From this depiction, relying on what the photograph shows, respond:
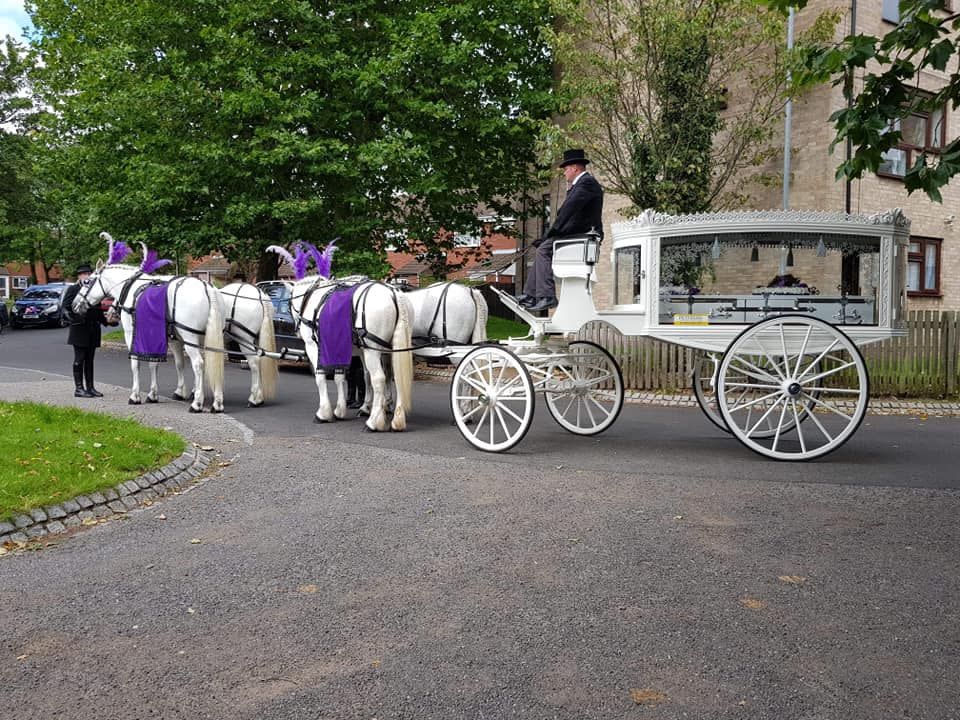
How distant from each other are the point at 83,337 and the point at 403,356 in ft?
20.6

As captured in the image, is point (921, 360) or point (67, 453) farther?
point (921, 360)

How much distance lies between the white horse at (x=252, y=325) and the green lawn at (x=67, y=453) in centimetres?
282

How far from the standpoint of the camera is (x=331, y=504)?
6.50 metres

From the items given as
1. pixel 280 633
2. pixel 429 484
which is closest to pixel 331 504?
pixel 429 484

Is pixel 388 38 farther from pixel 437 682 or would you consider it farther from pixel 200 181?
pixel 437 682

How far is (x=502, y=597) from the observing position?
4.48 m

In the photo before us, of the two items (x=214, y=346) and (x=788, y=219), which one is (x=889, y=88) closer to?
(x=788, y=219)

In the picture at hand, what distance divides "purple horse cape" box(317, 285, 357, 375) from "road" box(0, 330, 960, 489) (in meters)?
0.88

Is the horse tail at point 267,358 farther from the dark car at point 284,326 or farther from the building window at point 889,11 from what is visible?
the building window at point 889,11

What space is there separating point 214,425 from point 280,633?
6726mm

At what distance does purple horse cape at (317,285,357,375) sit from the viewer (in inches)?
390

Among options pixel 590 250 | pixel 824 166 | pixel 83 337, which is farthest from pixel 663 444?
pixel 824 166

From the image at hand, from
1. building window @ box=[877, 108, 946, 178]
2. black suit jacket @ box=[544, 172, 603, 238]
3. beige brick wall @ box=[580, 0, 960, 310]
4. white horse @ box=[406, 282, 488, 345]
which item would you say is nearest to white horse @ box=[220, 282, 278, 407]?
white horse @ box=[406, 282, 488, 345]

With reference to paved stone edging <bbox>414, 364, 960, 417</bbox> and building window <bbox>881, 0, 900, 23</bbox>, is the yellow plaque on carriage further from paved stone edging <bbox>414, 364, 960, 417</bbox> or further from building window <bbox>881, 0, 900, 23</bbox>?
building window <bbox>881, 0, 900, 23</bbox>
